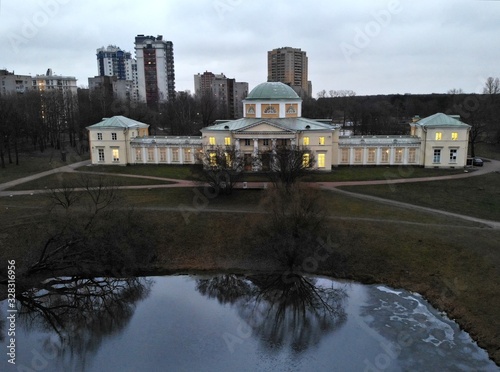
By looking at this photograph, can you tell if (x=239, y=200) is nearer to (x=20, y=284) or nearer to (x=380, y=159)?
(x=20, y=284)

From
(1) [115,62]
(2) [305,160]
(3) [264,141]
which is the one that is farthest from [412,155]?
(1) [115,62]

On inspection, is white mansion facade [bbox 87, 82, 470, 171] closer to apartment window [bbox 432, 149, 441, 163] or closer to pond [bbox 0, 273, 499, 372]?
apartment window [bbox 432, 149, 441, 163]

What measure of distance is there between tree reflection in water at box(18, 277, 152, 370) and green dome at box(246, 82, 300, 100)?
35.4 meters

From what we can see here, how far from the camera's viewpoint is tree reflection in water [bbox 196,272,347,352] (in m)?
22.5

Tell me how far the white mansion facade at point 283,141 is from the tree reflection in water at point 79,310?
24994 mm

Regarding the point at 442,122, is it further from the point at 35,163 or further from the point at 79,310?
the point at 35,163

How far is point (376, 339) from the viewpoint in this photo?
21.8m

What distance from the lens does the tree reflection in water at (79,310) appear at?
21.8m

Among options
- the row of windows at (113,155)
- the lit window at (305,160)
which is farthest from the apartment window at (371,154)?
the row of windows at (113,155)

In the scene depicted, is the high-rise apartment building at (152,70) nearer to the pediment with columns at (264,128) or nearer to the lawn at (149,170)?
the lawn at (149,170)

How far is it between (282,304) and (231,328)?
4.28m

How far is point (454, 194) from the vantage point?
43.3 meters

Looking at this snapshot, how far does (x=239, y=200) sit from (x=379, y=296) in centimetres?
1783

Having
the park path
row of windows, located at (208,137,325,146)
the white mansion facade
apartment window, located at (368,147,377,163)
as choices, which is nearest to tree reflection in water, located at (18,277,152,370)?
the park path
